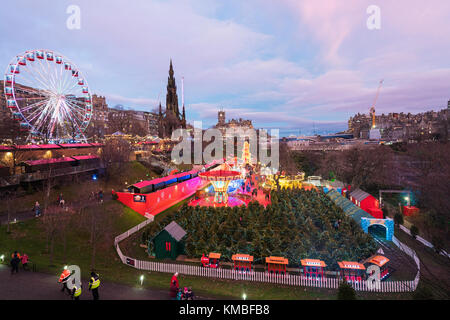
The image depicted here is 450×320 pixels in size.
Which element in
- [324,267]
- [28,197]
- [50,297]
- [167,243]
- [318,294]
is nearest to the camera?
[50,297]

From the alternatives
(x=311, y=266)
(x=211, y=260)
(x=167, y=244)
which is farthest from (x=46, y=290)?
(x=311, y=266)

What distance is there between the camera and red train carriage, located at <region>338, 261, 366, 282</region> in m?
10.2

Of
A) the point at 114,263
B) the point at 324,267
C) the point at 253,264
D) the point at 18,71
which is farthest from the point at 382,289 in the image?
the point at 18,71

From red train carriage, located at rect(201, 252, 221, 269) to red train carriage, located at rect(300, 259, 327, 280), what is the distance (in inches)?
169

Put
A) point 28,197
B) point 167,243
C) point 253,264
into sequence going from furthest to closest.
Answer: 1. point 28,197
2. point 167,243
3. point 253,264

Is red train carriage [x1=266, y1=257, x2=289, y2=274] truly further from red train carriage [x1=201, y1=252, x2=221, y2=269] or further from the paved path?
the paved path

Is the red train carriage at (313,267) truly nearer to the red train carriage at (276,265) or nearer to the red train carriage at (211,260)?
the red train carriage at (276,265)

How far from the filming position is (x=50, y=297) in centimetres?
792

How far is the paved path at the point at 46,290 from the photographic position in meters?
7.96

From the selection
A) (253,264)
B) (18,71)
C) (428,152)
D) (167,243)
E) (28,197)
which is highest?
(18,71)

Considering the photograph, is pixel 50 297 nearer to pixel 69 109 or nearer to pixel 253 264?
pixel 253 264

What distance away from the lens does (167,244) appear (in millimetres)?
13227

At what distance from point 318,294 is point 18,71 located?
1424 inches

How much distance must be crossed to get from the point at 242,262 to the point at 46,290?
27.6ft
